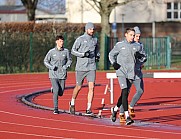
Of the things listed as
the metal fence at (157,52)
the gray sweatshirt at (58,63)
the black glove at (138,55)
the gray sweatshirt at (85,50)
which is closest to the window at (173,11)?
the metal fence at (157,52)

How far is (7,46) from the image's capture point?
122 feet

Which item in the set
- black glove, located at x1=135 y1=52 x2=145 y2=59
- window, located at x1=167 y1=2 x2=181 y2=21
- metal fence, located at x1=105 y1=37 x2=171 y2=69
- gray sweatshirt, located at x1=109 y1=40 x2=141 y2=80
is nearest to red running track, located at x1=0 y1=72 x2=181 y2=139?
gray sweatshirt, located at x1=109 y1=40 x2=141 y2=80

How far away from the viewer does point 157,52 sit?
133 feet

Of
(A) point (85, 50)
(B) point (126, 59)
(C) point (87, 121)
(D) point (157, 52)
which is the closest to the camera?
(B) point (126, 59)

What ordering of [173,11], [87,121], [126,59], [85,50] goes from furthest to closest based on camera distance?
[173,11] → [85,50] → [87,121] → [126,59]

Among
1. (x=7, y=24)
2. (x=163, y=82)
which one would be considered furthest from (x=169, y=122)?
(x=7, y=24)

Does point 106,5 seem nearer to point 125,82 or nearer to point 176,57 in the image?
point 176,57

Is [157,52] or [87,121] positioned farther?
[157,52]

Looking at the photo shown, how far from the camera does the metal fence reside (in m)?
40.6

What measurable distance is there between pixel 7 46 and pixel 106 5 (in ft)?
26.4

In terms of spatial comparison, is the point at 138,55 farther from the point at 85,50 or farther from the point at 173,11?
the point at 173,11

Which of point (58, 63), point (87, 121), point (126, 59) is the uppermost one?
point (126, 59)

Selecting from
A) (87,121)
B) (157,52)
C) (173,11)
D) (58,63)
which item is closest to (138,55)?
(87,121)

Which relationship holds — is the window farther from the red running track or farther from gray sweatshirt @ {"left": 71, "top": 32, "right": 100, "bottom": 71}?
gray sweatshirt @ {"left": 71, "top": 32, "right": 100, "bottom": 71}
